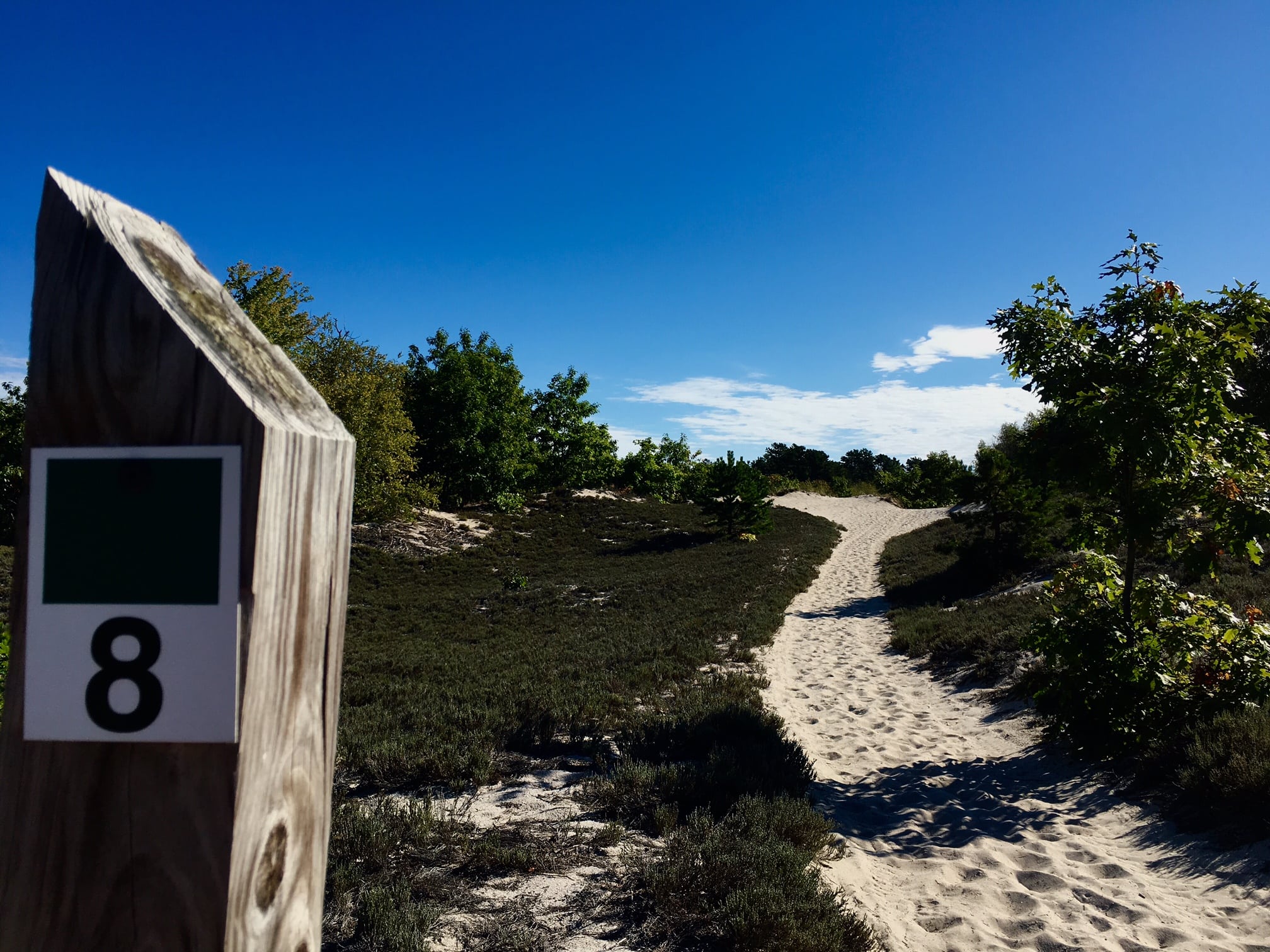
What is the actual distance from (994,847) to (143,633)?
5627 millimetres

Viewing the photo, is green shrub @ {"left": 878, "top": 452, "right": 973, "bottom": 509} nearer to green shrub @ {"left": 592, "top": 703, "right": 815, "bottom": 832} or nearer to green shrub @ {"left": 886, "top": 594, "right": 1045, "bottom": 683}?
green shrub @ {"left": 886, "top": 594, "right": 1045, "bottom": 683}

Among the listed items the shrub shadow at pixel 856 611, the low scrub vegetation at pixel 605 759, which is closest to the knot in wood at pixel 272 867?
the low scrub vegetation at pixel 605 759

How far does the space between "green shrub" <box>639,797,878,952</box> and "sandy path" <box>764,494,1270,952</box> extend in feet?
1.33

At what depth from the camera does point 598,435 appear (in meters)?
37.5

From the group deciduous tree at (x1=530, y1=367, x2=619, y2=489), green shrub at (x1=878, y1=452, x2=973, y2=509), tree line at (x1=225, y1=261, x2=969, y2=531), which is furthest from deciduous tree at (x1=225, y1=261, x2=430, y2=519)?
green shrub at (x1=878, y1=452, x2=973, y2=509)

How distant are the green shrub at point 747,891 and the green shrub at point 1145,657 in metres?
2.99


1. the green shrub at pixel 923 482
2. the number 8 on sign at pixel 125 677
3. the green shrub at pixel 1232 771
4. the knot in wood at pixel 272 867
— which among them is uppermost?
the green shrub at pixel 923 482

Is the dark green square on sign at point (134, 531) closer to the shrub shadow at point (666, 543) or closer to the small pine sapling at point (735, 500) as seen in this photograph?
the shrub shadow at point (666, 543)

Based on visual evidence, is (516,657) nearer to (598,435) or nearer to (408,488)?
(408,488)

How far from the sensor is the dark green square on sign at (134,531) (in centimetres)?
88

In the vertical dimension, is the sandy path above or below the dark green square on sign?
below

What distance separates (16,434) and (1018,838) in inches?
1134

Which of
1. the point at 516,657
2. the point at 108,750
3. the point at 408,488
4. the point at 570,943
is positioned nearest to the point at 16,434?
the point at 408,488

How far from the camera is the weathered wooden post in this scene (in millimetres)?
872
